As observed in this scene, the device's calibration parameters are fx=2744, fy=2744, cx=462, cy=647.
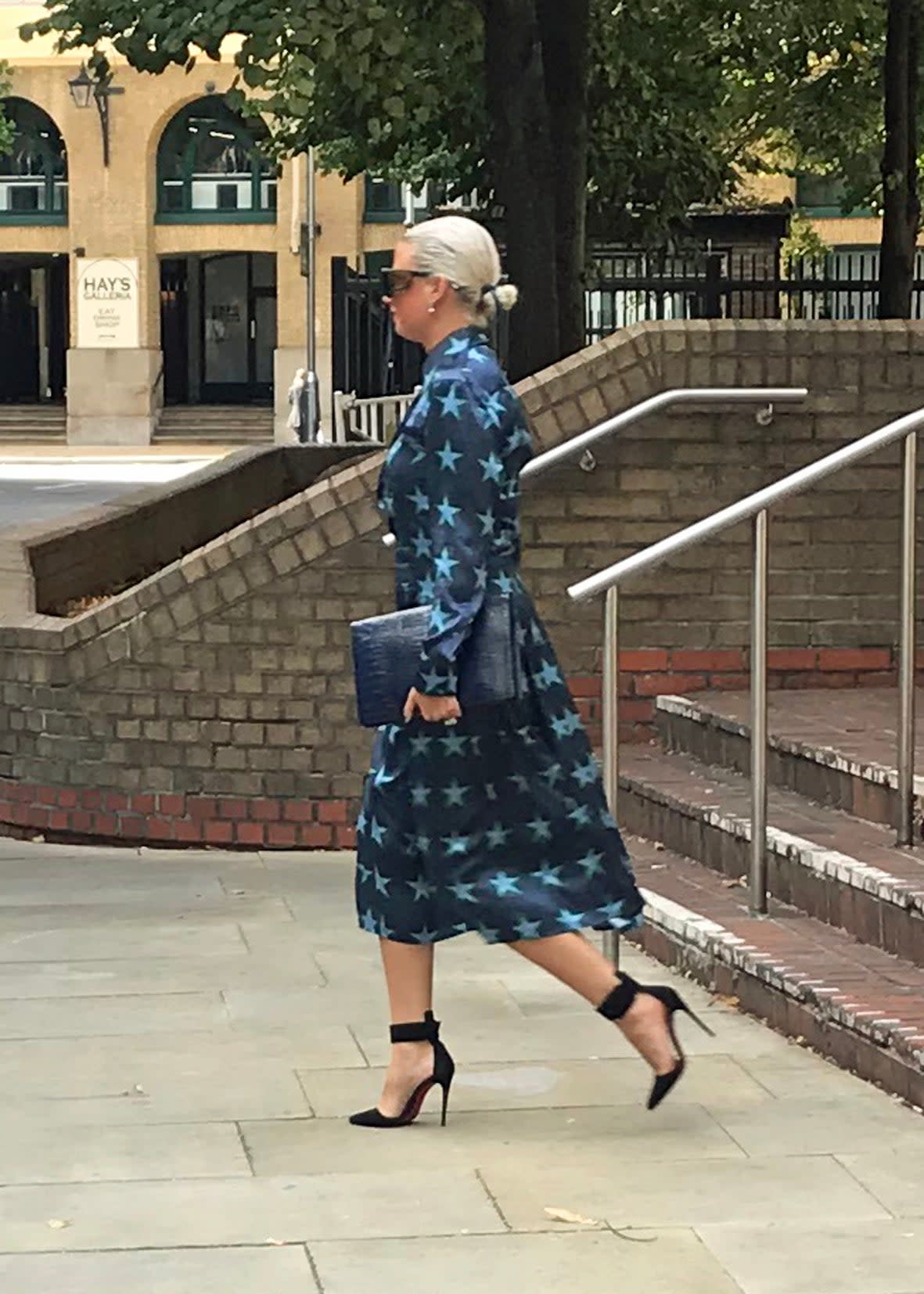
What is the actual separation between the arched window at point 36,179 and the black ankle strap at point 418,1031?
52199 millimetres

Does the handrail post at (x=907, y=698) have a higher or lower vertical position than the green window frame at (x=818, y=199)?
lower

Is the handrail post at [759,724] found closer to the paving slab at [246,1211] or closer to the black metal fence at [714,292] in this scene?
the paving slab at [246,1211]

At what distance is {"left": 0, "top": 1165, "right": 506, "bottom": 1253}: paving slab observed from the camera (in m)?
4.85

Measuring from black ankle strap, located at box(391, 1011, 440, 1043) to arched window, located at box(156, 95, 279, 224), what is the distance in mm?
51182

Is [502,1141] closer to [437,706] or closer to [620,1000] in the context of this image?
[620,1000]

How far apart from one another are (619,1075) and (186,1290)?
5.90 ft

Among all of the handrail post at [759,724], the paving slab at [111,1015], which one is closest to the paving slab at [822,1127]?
the handrail post at [759,724]

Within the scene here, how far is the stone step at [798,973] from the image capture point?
19.4 feet

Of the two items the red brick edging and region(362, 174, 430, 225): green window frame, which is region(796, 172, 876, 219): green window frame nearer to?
region(362, 174, 430, 225): green window frame

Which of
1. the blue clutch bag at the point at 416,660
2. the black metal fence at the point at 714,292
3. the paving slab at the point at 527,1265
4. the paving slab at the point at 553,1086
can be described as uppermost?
the black metal fence at the point at 714,292

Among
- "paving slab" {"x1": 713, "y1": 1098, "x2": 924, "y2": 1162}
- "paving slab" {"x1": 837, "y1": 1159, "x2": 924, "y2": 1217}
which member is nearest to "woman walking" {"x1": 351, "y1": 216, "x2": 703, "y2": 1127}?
"paving slab" {"x1": 713, "y1": 1098, "x2": 924, "y2": 1162}

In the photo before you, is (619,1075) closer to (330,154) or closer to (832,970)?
(832,970)

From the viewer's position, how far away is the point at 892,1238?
15.8ft

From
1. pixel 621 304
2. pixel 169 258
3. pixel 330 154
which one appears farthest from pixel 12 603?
pixel 169 258
